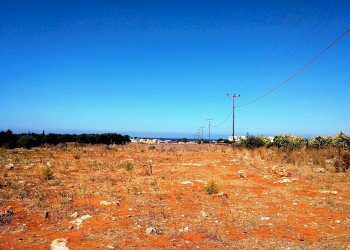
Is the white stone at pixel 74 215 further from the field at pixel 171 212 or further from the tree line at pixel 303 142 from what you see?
the tree line at pixel 303 142

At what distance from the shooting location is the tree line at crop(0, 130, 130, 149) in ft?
114

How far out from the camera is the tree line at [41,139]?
34781 millimetres

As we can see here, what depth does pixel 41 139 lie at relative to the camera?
43.5 m

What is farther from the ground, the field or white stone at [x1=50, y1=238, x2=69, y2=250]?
the field

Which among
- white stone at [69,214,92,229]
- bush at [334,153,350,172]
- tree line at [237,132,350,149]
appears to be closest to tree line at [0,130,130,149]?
tree line at [237,132,350,149]

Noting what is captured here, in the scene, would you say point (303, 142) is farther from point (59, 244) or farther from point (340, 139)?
point (59, 244)

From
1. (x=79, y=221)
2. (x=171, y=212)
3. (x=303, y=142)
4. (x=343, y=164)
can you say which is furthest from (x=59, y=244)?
(x=303, y=142)

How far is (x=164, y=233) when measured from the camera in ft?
21.3

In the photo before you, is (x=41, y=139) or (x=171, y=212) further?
(x=41, y=139)

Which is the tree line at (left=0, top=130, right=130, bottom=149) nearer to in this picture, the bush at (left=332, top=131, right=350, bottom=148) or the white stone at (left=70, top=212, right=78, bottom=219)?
the white stone at (left=70, top=212, right=78, bottom=219)

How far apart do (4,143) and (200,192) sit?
31.3 m

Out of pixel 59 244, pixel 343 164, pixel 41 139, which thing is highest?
pixel 41 139

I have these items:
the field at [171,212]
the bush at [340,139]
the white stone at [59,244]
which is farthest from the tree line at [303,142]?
the white stone at [59,244]

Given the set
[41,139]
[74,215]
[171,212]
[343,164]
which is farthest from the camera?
[41,139]
